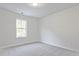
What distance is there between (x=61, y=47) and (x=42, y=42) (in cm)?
29

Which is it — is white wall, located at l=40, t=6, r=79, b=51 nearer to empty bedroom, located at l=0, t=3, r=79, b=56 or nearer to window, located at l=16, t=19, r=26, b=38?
empty bedroom, located at l=0, t=3, r=79, b=56


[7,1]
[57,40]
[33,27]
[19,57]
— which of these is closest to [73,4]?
[57,40]

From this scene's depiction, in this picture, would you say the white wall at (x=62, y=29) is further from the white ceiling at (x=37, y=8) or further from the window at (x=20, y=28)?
the window at (x=20, y=28)

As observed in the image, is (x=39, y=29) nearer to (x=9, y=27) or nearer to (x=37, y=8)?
(x=37, y=8)

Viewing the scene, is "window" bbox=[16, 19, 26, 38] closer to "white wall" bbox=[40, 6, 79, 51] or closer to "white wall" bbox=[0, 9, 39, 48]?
"white wall" bbox=[0, 9, 39, 48]

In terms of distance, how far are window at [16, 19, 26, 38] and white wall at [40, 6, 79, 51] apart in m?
0.26

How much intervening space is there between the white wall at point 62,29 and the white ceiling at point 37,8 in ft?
0.22

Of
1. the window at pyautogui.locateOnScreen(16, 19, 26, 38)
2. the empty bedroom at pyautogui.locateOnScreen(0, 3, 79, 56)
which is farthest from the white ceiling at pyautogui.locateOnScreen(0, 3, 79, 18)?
the window at pyautogui.locateOnScreen(16, 19, 26, 38)

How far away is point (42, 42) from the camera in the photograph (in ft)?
4.98

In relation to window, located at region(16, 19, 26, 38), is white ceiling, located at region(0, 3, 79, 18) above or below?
above

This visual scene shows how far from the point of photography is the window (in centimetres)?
145

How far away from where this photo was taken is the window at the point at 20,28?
145 centimetres

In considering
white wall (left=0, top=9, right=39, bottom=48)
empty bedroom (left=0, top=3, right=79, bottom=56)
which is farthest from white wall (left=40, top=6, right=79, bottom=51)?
white wall (left=0, top=9, right=39, bottom=48)

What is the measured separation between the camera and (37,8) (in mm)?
1449
